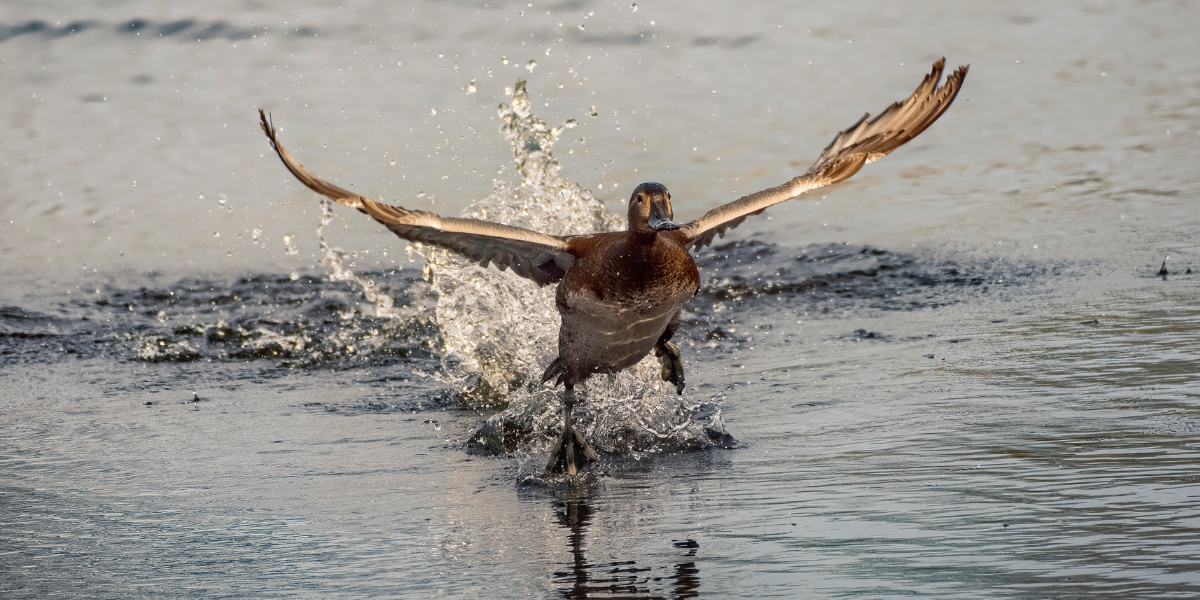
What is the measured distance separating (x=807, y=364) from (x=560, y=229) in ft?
8.37

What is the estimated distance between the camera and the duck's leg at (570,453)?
5.03 meters

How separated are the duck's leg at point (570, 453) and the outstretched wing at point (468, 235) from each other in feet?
3.46

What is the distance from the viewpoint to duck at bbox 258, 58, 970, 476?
5246mm

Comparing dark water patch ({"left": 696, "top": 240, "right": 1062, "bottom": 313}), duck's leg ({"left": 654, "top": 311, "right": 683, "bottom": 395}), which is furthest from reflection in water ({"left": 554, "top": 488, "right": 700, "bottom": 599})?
dark water patch ({"left": 696, "top": 240, "right": 1062, "bottom": 313})

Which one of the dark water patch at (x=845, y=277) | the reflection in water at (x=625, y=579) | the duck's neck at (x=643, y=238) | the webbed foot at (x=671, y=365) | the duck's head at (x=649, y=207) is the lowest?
the reflection in water at (x=625, y=579)

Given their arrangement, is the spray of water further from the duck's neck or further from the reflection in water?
the reflection in water

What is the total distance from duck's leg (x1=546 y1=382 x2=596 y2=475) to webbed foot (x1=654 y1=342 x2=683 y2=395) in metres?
1.70

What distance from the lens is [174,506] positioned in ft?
15.3

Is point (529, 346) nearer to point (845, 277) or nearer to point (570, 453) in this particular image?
point (570, 453)

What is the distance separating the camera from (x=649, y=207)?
17.3 feet

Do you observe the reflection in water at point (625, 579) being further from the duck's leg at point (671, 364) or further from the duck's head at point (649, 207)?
the duck's leg at point (671, 364)

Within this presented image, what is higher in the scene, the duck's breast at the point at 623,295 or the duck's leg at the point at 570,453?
the duck's breast at the point at 623,295

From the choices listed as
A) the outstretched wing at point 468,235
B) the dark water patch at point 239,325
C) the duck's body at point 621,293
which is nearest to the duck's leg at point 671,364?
the duck's body at point 621,293

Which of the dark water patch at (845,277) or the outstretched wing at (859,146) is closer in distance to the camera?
the outstretched wing at (859,146)
